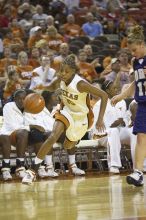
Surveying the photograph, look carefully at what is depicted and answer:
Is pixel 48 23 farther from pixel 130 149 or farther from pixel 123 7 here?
pixel 130 149

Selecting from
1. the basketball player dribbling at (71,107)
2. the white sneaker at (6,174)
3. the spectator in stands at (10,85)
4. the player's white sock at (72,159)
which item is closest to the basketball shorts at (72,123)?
the basketball player dribbling at (71,107)

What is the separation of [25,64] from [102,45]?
317 cm

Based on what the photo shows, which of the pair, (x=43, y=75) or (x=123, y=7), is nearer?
(x=43, y=75)

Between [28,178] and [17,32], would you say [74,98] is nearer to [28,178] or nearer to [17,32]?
[28,178]

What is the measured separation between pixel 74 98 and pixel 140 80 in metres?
0.99

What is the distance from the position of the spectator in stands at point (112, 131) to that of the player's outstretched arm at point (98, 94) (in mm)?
1456

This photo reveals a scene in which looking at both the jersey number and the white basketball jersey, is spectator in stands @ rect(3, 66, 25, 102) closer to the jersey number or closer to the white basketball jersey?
the white basketball jersey

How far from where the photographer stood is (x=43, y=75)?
41.6 feet

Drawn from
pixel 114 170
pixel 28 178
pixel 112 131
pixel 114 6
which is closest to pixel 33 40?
pixel 114 6

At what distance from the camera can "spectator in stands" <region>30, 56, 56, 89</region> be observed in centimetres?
1256

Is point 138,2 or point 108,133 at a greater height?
point 138,2

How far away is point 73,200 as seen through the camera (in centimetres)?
704

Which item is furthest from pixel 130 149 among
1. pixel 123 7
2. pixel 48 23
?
pixel 123 7

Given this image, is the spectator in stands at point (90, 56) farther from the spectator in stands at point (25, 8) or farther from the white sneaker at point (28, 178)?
the white sneaker at point (28, 178)
